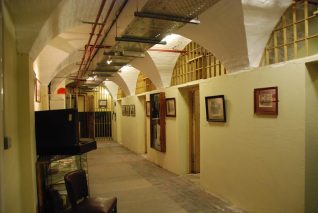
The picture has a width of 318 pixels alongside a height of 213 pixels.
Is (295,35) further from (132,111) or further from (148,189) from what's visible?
(132,111)

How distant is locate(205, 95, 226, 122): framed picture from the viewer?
3.88m

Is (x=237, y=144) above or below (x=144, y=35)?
below

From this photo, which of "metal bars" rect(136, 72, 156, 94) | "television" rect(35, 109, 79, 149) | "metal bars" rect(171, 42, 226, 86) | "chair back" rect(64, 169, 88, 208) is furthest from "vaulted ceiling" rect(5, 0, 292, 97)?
"metal bars" rect(136, 72, 156, 94)

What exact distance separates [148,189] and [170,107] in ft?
6.64

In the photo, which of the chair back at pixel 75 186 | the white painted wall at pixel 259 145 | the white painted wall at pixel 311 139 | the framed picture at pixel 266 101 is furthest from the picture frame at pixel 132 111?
the white painted wall at pixel 311 139

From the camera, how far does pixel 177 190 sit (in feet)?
14.8

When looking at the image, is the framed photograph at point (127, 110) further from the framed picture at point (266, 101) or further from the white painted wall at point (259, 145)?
the framed picture at point (266, 101)

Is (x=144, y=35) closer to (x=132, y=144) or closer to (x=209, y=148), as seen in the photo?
(x=209, y=148)

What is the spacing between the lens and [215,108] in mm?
4074

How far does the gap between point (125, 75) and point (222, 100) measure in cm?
550

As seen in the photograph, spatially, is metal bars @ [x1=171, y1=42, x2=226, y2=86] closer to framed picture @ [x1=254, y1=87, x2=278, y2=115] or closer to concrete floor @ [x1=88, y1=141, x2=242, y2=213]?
framed picture @ [x1=254, y1=87, x2=278, y2=115]

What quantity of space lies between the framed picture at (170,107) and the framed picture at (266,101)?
2571mm

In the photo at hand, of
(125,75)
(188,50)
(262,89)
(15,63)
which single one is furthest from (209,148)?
(125,75)

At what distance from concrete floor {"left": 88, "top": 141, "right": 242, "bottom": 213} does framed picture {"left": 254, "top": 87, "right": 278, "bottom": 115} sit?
1515mm
